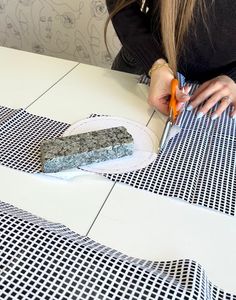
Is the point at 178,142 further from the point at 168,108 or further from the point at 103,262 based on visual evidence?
the point at 103,262

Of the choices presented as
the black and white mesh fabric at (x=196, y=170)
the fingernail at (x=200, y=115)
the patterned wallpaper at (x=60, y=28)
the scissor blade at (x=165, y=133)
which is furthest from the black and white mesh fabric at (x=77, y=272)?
the patterned wallpaper at (x=60, y=28)

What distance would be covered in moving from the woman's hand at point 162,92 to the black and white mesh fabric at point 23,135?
0.19 meters

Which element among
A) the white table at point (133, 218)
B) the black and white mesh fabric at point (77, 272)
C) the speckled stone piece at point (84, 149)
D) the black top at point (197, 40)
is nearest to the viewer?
the black and white mesh fabric at point (77, 272)

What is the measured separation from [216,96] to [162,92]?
0.11 meters

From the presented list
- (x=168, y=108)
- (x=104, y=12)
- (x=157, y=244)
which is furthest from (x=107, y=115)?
(x=104, y=12)

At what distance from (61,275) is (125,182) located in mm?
210

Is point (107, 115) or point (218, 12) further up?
point (218, 12)

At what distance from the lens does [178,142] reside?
2.10 feet

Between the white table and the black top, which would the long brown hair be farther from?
the white table

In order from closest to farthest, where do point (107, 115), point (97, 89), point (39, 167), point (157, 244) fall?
point (157, 244), point (39, 167), point (107, 115), point (97, 89)

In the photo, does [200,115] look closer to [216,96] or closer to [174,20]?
[216,96]

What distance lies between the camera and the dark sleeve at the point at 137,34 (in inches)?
33.7

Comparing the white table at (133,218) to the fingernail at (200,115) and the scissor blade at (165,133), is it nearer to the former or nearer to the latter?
the scissor blade at (165,133)

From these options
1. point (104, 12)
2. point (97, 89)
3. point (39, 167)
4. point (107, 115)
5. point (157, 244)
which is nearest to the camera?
point (157, 244)
